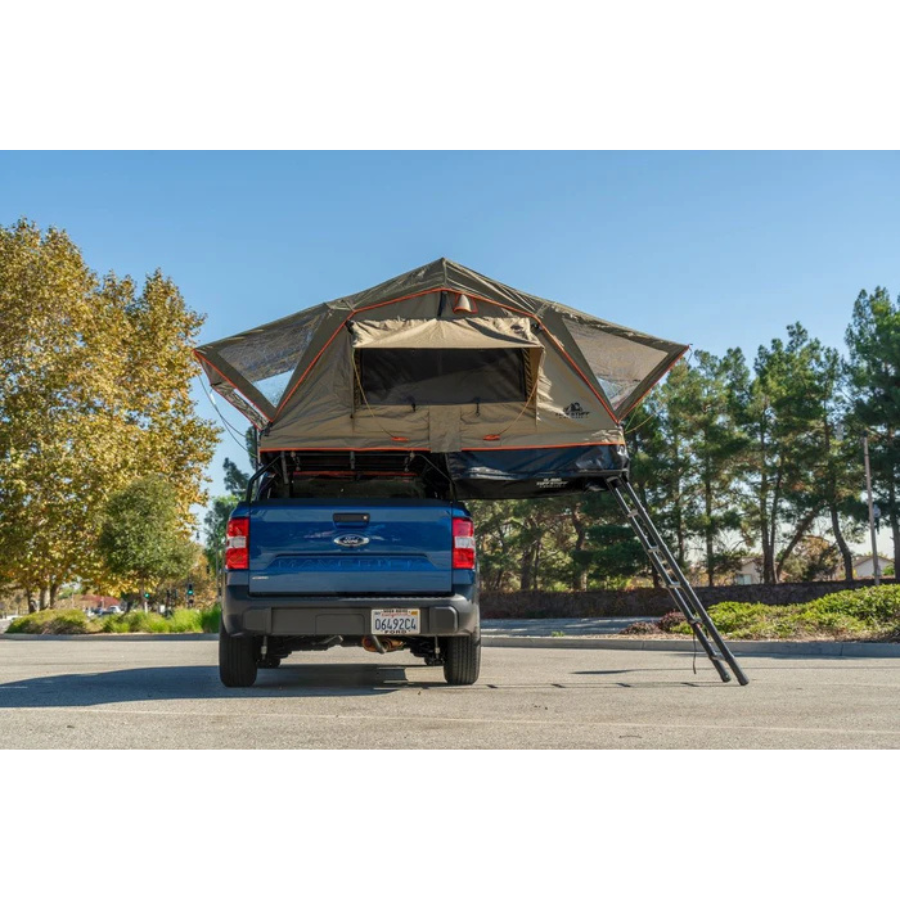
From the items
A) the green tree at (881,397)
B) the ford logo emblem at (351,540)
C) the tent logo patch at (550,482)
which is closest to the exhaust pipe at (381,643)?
the ford logo emblem at (351,540)

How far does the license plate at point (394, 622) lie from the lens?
786 centimetres

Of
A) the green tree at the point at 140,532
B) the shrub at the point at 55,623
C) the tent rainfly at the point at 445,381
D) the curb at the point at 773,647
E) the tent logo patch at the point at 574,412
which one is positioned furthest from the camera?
the green tree at the point at 140,532

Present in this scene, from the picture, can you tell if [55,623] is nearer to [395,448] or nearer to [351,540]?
[395,448]

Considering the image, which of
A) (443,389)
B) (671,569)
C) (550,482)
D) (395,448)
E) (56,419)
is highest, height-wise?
(56,419)

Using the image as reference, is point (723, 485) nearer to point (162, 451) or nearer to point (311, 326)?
point (162, 451)

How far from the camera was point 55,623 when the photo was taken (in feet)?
97.7

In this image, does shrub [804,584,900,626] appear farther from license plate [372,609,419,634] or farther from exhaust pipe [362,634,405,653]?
license plate [372,609,419,634]

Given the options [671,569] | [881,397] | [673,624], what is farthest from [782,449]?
[671,569]

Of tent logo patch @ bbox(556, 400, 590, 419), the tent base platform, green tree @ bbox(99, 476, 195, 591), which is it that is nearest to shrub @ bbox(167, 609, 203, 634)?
green tree @ bbox(99, 476, 195, 591)

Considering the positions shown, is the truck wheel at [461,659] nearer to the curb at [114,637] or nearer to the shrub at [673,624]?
the shrub at [673,624]

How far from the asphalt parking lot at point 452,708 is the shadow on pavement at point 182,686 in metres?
0.02

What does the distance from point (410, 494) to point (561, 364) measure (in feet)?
6.31

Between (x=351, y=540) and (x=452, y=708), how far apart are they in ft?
5.29

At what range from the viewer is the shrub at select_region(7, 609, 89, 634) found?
29.6m
